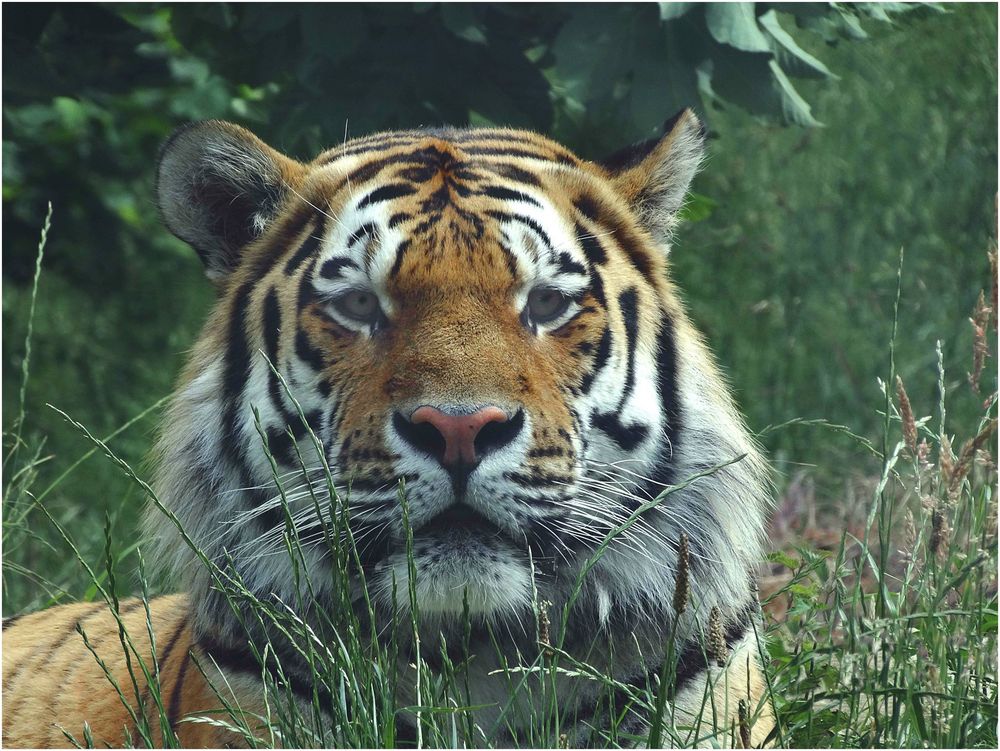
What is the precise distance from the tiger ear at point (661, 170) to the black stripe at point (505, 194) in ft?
0.84

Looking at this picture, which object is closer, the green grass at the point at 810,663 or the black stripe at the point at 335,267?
the green grass at the point at 810,663

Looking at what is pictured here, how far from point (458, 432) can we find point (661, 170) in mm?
981

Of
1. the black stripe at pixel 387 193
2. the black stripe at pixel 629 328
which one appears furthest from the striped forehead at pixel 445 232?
the black stripe at pixel 629 328

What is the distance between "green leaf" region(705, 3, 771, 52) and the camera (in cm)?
349

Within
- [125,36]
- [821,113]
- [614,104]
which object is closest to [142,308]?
[125,36]

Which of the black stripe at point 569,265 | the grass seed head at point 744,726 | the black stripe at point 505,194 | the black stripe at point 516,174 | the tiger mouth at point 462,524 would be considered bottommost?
the grass seed head at point 744,726

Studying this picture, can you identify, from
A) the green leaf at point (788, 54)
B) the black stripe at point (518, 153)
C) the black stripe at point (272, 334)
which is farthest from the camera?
the green leaf at point (788, 54)

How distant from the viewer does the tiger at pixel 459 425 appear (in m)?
2.39

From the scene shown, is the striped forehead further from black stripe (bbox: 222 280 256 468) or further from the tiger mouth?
the tiger mouth

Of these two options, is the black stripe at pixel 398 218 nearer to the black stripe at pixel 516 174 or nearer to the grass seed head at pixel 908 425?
the black stripe at pixel 516 174

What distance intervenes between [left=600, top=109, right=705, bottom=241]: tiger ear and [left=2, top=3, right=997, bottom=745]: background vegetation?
21.8 inches

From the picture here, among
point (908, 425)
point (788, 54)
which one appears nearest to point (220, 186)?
point (908, 425)

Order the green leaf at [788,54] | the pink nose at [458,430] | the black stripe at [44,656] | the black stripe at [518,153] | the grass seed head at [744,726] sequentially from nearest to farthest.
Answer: the grass seed head at [744,726] → the pink nose at [458,430] → the black stripe at [518,153] → the black stripe at [44,656] → the green leaf at [788,54]

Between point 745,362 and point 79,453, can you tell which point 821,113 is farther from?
point 79,453
